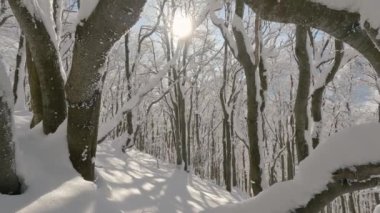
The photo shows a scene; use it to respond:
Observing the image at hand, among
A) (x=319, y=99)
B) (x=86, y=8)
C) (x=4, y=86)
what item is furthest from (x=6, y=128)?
(x=319, y=99)

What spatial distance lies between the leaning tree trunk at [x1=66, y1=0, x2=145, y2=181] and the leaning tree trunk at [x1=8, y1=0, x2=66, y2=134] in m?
0.48

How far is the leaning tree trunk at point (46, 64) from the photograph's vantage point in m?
3.11

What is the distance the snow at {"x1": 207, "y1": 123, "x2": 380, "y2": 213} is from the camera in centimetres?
184

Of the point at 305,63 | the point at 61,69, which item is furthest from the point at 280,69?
the point at 61,69

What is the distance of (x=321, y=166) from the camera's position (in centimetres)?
193

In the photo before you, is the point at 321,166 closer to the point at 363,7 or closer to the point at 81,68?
the point at 363,7

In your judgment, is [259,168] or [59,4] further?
[59,4]

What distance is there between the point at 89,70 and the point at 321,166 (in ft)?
5.22

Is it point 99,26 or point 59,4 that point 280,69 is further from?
point 99,26

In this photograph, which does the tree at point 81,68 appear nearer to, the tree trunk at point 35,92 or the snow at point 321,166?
the tree trunk at point 35,92

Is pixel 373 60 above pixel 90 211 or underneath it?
above

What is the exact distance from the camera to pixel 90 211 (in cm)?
299

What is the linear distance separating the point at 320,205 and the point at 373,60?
80 centimetres

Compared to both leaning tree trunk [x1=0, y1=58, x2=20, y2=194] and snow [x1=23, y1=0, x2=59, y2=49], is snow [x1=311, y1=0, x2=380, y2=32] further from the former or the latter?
snow [x1=23, y1=0, x2=59, y2=49]
